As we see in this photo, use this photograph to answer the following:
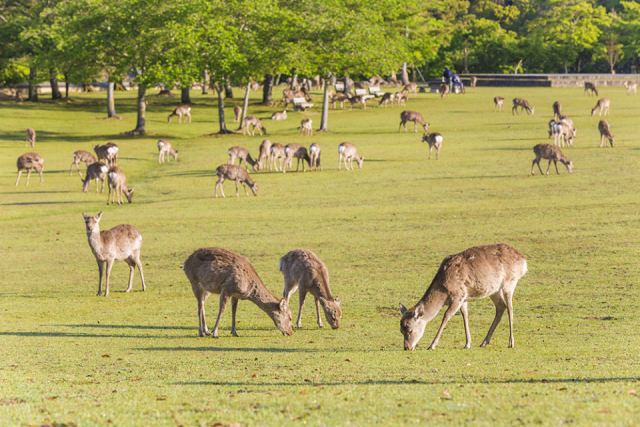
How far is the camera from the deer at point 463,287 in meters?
8.93

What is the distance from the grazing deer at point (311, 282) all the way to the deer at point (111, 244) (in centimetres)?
389

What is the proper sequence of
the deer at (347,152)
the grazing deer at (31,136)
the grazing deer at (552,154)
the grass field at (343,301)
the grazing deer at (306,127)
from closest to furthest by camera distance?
the grass field at (343,301) < the grazing deer at (552,154) < the deer at (347,152) < the grazing deer at (31,136) < the grazing deer at (306,127)

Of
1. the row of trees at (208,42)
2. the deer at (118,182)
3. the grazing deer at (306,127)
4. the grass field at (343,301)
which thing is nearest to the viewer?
the grass field at (343,301)

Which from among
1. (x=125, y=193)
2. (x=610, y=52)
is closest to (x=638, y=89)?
(x=610, y=52)

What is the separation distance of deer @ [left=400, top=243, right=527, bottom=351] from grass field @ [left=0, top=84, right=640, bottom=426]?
0.35m

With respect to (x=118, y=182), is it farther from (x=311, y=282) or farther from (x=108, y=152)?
(x=311, y=282)

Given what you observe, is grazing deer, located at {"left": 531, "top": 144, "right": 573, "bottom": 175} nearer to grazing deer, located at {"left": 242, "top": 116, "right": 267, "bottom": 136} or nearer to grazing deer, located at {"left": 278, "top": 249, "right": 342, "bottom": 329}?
grazing deer, located at {"left": 278, "top": 249, "right": 342, "bottom": 329}

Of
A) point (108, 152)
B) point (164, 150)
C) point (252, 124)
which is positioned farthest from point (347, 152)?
point (252, 124)

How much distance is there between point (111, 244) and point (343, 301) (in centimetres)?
488

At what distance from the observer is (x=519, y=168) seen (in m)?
28.6

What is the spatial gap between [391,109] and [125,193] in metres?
37.4

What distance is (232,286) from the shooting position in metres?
10.2

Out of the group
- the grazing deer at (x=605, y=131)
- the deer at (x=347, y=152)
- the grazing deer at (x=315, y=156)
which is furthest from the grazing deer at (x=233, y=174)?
the grazing deer at (x=605, y=131)

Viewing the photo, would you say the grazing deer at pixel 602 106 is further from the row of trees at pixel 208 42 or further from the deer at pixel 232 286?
the deer at pixel 232 286
